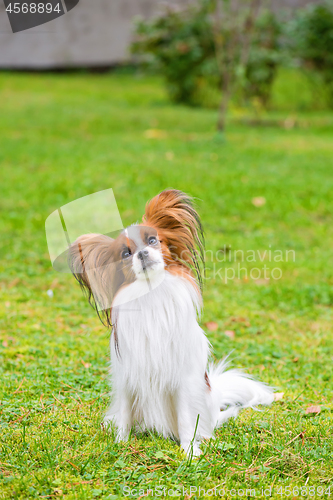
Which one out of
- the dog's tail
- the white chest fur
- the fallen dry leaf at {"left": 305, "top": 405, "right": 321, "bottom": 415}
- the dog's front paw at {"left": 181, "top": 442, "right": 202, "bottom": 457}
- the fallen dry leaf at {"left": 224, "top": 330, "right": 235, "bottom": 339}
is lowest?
the fallen dry leaf at {"left": 224, "top": 330, "right": 235, "bottom": 339}

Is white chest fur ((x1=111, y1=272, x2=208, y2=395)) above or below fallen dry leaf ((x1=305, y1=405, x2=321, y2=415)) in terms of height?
above

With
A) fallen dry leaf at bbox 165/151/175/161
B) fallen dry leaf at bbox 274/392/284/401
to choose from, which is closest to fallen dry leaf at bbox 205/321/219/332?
fallen dry leaf at bbox 274/392/284/401

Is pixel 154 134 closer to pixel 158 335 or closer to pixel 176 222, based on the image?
pixel 176 222

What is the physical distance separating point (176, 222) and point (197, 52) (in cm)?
1153

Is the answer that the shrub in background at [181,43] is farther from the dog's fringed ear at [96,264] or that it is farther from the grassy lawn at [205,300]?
the dog's fringed ear at [96,264]

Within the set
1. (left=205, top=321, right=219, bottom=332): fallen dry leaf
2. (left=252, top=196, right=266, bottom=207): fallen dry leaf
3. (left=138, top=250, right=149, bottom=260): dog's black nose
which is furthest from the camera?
(left=252, top=196, right=266, bottom=207): fallen dry leaf

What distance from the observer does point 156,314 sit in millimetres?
2590

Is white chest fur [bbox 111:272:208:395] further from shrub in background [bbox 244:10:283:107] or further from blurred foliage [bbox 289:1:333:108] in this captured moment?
blurred foliage [bbox 289:1:333:108]

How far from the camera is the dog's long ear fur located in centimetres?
268

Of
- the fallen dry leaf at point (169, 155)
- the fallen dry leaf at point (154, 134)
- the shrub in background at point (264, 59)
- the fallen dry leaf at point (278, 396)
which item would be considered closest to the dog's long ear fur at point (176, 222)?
the fallen dry leaf at point (278, 396)

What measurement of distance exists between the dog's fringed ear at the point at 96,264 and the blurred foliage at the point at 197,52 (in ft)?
36.8

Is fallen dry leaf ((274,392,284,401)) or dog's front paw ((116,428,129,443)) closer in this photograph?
dog's front paw ((116,428,129,443))

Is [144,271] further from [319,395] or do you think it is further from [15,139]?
[15,139]

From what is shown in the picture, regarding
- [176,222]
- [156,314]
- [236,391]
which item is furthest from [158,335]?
[236,391]
